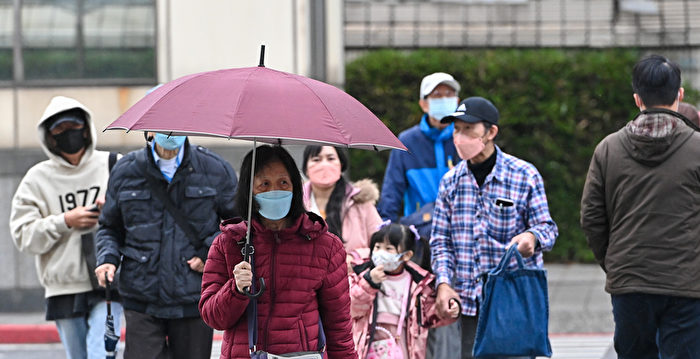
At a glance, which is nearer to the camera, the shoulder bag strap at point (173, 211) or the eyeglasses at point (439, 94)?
the shoulder bag strap at point (173, 211)

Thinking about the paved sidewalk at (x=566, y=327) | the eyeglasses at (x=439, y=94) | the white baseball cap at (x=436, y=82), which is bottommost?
the paved sidewalk at (x=566, y=327)

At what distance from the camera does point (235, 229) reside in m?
4.31

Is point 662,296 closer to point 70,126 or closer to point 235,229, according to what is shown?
point 235,229

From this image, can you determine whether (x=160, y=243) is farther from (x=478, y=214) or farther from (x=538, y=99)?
(x=538, y=99)

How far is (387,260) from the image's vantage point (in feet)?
19.7

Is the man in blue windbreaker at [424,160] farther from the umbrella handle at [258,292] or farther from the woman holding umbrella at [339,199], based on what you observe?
the umbrella handle at [258,292]

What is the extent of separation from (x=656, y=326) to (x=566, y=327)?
5.56 m

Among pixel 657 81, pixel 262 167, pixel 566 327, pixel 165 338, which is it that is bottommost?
pixel 566 327

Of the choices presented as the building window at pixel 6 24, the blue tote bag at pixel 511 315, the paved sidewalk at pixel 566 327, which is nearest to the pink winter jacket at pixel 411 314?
the blue tote bag at pixel 511 315

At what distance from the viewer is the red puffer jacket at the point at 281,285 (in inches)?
168

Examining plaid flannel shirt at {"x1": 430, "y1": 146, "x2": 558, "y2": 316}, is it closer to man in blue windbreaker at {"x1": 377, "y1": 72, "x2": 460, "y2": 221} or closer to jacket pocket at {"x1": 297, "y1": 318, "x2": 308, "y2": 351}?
man in blue windbreaker at {"x1": 377, "y1": 72, "x2": 460, "y2": 221}

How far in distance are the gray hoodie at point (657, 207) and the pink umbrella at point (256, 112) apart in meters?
1.49

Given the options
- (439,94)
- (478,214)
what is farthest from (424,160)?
(478,214)

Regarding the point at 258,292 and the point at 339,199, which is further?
the point at 339,199
